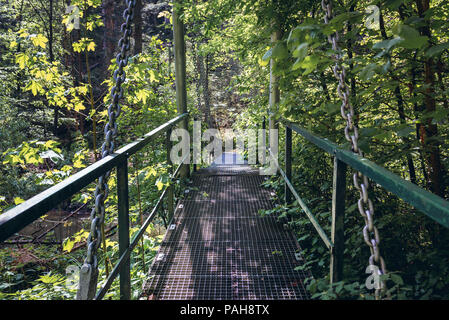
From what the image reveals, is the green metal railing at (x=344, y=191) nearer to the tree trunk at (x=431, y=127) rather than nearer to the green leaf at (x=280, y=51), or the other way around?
the green leaf at (x=280, y=51)

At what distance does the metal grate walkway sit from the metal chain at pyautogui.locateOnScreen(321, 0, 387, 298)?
4.46 feet

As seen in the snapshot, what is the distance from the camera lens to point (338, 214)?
184 centimetres

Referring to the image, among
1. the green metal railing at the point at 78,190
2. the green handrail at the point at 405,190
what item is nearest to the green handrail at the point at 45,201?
the green metal railing at the point at 78,190

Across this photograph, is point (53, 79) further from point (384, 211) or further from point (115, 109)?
point (384, 211)

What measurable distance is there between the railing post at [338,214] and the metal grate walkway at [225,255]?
2.14ft

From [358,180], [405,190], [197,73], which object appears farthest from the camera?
[197,73]

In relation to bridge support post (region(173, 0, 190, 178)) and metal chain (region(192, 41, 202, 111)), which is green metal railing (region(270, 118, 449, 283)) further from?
metal chain (region(192, 41, 202, 111))

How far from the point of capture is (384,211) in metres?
2.72

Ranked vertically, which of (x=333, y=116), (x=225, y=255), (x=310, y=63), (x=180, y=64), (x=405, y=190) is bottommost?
(x=225, y=255)

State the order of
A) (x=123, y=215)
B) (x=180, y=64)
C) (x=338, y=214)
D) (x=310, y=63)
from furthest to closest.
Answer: (x=180, y=64)
(x=123, y=215)
(x=338, y=214)
(x=310, y=63)

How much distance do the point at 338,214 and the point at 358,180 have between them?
49cm

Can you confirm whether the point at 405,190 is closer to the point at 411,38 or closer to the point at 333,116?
the point at 411,38

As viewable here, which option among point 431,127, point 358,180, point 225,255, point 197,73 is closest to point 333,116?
point 431,127

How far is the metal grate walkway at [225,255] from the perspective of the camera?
2.55 m
